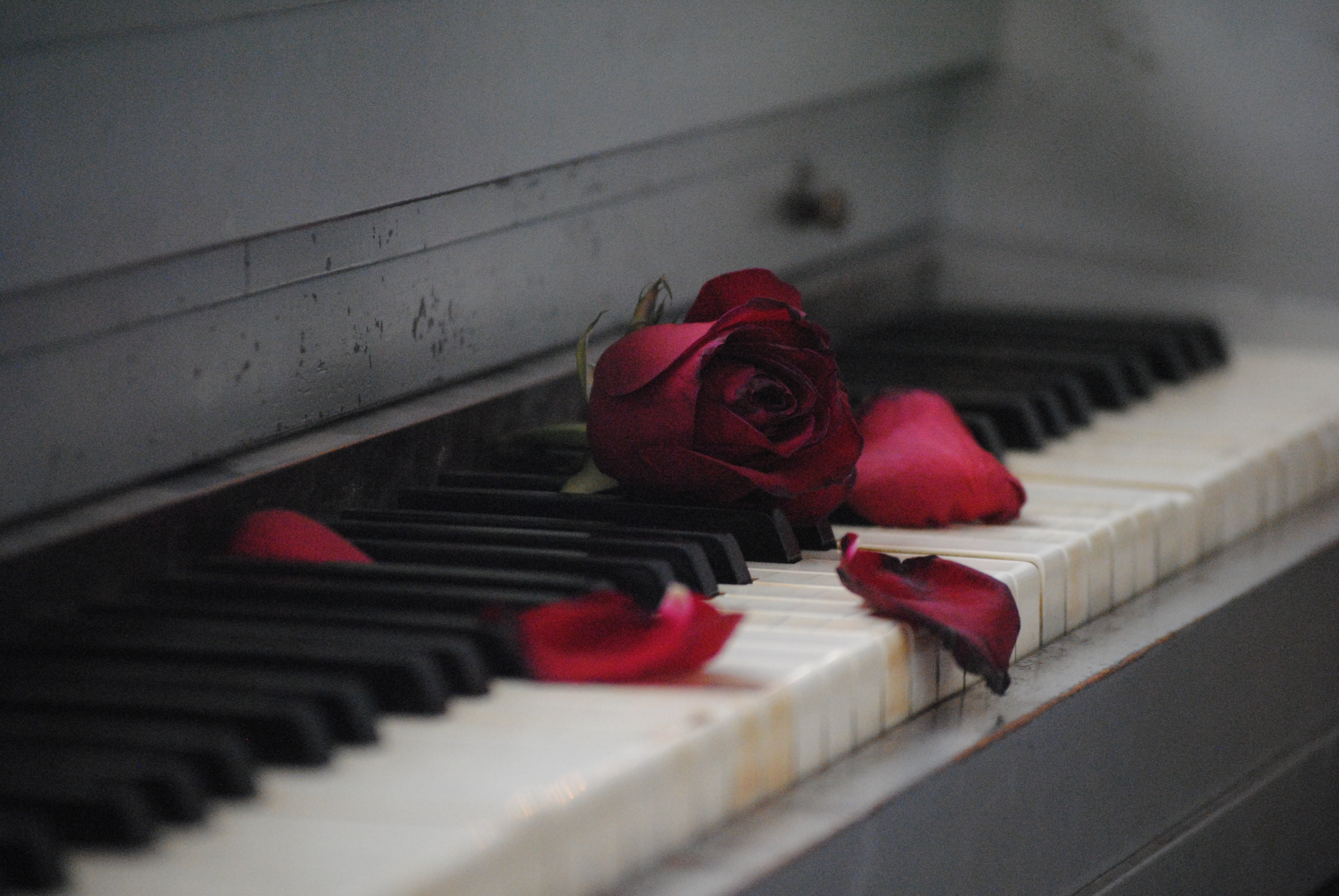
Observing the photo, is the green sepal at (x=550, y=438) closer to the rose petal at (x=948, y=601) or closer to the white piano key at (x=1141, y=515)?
the rose petal at (x=948, y=601)

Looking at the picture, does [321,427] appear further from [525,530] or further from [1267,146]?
[1267,146]

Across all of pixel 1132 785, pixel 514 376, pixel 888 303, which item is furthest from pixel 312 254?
pixel 888 303

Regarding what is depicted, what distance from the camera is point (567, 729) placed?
1061 mm

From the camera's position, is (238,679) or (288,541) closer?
(238,679)

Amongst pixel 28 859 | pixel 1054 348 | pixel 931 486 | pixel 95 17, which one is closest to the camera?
pixel 28 859

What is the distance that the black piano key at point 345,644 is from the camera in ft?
3.45

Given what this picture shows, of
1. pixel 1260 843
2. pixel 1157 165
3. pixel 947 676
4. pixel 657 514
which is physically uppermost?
pixel 1157 165

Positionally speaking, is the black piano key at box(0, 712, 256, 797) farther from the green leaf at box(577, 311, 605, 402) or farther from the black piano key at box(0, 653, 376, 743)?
the green leaf at box(577, 311, 605, 402)

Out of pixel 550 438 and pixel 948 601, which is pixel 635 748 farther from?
pixel 550 438

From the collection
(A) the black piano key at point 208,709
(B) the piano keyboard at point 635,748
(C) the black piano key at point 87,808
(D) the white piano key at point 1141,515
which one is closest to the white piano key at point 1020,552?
(B) the piano keyboard at point 635,748

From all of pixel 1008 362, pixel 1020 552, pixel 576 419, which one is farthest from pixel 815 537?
pixel 1008 362

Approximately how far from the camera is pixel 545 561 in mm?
1301

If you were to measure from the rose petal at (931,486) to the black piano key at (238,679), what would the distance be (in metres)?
0.65

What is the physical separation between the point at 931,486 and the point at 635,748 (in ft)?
2.07
